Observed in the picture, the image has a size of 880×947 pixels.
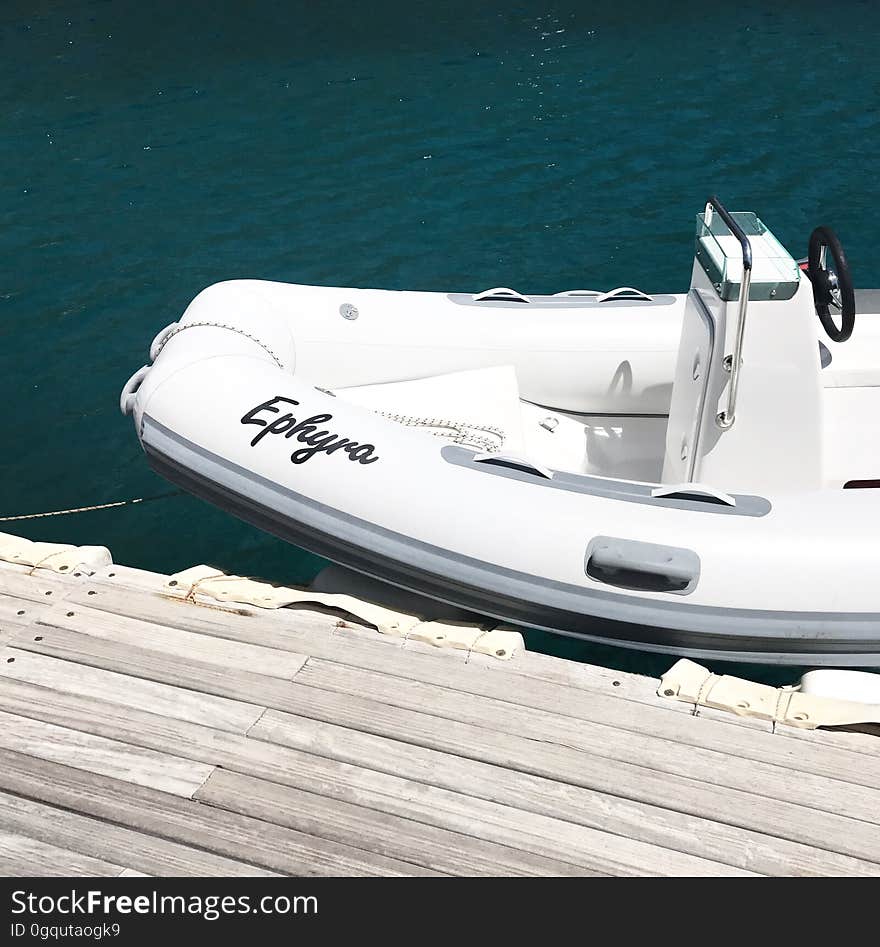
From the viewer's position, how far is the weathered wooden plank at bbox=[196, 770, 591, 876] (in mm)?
2000

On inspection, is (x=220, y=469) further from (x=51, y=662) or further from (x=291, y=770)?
(x=291, y=770)

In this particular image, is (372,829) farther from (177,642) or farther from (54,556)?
(54,556)

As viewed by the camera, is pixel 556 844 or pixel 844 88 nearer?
pixel 556 844

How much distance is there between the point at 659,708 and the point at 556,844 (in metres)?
0.45

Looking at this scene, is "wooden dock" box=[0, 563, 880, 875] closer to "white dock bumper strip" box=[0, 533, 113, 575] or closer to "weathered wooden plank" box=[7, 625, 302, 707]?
"weathered wooden plank" box=[7, 625, 302, 707]

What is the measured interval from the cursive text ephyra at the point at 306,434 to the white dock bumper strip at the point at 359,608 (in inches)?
13.8

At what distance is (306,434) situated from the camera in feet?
9.43

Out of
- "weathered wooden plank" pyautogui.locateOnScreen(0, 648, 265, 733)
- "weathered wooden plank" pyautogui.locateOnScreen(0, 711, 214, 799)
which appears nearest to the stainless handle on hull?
"weathered wooden plank" pyautogui.locateOnScreen(0, 648, 265, 733)

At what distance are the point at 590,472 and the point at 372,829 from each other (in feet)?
5.50

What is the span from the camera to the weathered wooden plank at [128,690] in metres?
2.37

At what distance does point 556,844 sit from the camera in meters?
2.04

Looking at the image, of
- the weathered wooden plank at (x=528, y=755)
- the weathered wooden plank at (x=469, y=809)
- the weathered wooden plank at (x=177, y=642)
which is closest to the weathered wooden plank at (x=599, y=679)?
the weathered wooden plank at (x=528, y=755)
